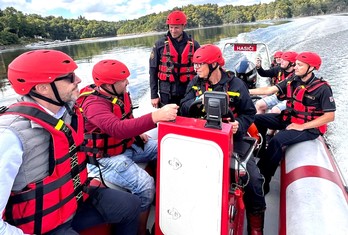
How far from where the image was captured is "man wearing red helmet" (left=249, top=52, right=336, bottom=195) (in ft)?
7.16

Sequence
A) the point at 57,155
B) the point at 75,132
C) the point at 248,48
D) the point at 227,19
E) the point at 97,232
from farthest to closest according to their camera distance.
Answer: the point at 227,19 → the point at 248,48 → the point at 97,232 → the point at 75,132 → the point at 57,155

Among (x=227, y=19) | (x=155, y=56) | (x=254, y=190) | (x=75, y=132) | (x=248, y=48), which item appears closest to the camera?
(x=75, y=132)

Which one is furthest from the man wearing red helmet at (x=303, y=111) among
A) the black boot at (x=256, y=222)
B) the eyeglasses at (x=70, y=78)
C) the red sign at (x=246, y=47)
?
the eyeglasses at (x=70, y=78)

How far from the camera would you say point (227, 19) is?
133ft

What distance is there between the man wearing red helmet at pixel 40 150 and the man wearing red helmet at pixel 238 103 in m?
0.79

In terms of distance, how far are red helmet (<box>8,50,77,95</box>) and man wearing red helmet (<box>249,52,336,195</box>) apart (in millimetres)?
1742

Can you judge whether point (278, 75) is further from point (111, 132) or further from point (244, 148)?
point (111, 132)

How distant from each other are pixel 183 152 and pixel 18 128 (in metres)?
0.64

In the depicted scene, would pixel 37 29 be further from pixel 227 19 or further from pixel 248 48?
pixel 248 48

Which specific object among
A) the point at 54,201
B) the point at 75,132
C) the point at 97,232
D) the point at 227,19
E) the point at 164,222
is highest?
the point at 227,19

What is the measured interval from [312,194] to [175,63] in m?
1.86

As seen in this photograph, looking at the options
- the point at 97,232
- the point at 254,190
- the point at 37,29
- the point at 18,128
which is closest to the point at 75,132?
the point at 18,128

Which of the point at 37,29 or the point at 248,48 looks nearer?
the point at 248,48

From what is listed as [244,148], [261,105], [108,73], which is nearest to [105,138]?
[108,73]
